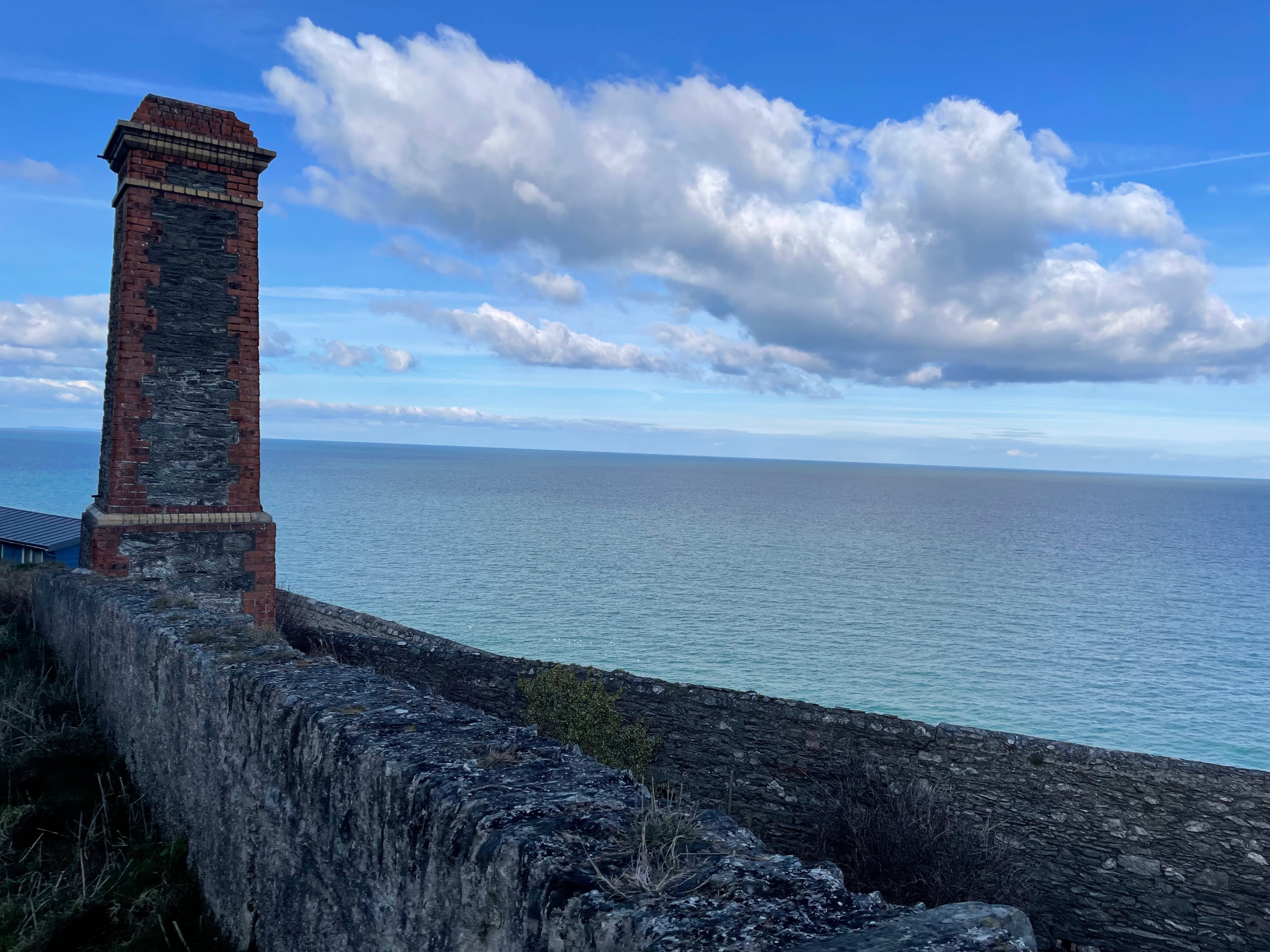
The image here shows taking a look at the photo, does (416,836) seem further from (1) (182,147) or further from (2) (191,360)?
(1) (182,147)

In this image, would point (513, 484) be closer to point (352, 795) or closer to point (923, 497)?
point (923, 497)

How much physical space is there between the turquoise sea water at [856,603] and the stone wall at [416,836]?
2842 centimetres

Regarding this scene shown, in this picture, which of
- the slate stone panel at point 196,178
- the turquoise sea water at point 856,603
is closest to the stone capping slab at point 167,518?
the slate stone panel at point 196,178

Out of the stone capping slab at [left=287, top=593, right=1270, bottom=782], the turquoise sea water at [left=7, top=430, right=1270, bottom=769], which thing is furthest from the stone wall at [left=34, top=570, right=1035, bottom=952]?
the turquoise sea water at [left=7, top=430, right=1270, bottom=769]

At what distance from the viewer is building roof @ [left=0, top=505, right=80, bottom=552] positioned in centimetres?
2091

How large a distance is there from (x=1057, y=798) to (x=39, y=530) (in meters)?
25.5

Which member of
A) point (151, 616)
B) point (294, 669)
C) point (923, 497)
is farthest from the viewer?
point (923, 497)

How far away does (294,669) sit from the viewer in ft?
15.4

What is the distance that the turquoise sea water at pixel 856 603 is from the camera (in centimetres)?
3338

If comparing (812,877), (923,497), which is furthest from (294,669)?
(923,497)

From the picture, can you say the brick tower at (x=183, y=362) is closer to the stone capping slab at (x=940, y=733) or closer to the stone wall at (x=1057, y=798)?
the stone capping slab at (x=940, y=733)

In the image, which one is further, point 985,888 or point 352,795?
point 985,888


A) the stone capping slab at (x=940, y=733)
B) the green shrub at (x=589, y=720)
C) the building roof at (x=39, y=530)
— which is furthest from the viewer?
the building roof at (x=39, y=530)

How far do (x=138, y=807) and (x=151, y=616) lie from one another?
1.41 metres
